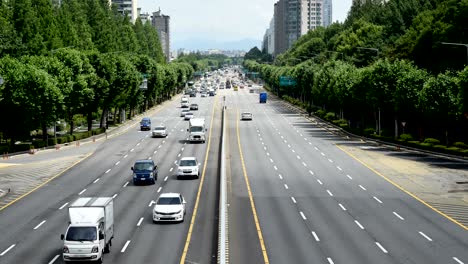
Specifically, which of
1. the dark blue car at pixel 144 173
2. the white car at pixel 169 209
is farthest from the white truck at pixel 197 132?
the white car at pixel 169 209

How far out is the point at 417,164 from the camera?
77.9 m

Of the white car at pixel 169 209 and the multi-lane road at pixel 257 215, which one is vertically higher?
the white car at pixel 169 209

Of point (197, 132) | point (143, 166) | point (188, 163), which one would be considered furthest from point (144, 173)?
point (197, 132)

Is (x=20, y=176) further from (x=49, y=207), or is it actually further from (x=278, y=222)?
(x=278, y=222)

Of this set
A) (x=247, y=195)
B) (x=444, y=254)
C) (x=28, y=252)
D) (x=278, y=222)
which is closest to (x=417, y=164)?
(x=247, y=195)

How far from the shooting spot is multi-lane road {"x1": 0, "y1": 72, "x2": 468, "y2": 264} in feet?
129

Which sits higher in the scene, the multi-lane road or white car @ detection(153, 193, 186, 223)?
white car @ detection(153, 193, 186, 223)

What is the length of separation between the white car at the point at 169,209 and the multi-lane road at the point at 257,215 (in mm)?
566

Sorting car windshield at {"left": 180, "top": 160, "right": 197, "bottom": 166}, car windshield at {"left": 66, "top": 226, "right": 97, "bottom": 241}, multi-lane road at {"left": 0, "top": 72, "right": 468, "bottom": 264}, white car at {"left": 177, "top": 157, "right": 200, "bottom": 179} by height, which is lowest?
multi-lane road at {"left": 0, "top": 72, "right": 468, "bottom": 264}

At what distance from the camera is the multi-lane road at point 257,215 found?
39188mm

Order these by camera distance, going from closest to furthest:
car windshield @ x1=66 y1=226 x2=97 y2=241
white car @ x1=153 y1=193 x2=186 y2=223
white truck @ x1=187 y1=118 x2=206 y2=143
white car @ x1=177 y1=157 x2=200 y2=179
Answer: car windshield @ x1=66 y1=226 x2=97 y2=241 < white car @ x1=153 y1=193 x2=186 y2=223 < white car @ x1=177 y1=157 x2=200 y2=179 < white truck @ x1=187 y1=118 x2=206 y2=143

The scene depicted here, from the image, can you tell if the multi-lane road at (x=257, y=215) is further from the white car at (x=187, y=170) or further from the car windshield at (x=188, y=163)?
the car windshield at (x=188, y=163)

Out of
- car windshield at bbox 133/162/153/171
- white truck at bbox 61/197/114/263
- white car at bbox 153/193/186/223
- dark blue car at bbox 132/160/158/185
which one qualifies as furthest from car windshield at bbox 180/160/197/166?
white truck at bbox 61/197/114/263

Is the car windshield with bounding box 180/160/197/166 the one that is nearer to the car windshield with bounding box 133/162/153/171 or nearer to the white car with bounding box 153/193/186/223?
the car windshield with bounding box 133/162/153/171
